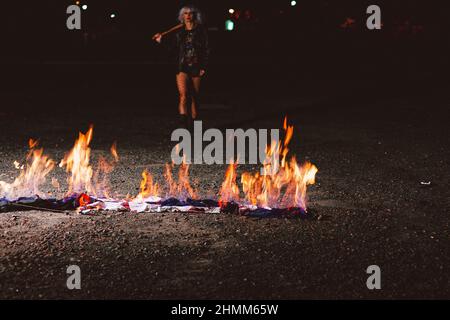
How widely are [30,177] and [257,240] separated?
11.5ft

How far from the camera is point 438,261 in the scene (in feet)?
16.7

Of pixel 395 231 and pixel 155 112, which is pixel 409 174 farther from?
pixel 155 112

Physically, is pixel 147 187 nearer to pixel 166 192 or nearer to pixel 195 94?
pixel 166 192

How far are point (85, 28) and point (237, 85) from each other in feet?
91.4

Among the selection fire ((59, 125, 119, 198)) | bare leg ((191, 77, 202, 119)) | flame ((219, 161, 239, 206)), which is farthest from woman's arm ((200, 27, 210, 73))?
flame ((219, 161, 239, 206))

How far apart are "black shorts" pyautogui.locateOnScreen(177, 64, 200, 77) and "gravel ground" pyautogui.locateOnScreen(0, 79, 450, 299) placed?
1.58 metres

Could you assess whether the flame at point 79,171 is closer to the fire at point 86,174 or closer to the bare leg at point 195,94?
the fire at point 86,174

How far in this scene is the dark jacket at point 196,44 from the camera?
434 inches

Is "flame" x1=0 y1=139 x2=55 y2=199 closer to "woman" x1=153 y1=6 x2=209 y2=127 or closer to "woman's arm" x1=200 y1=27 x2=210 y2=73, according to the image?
"woman" x1=153 y1=6 x2=209 y2=127

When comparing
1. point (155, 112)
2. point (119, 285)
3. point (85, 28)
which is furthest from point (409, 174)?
point (85, 28)

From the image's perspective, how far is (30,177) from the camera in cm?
776

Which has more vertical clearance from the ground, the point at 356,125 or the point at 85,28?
the point at 85,28

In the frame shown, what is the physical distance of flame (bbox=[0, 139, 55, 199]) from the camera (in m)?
7.11

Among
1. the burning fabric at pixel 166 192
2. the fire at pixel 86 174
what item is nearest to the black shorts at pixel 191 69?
the fire at pixel 86 174
